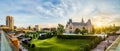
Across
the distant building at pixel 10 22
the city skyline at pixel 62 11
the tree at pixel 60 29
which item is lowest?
the tree at pixel 60 29

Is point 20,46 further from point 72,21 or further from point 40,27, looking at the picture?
point 72,21

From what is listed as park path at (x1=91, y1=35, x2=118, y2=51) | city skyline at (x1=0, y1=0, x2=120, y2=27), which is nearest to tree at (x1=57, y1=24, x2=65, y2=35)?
city skyline at (x1=0, y1=0, x2=120, y2=27)

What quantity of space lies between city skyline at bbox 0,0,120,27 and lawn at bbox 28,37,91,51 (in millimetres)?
190

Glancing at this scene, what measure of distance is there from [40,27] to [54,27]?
0.16 meters

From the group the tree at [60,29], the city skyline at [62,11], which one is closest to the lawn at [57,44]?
the tree at [60,29]

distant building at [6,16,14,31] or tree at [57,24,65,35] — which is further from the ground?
distant building at [6,16,14,31]

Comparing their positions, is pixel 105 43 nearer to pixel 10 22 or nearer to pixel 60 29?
pixel 60 29

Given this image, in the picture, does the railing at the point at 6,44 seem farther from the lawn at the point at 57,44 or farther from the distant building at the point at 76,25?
the distant building at the point at 76,25

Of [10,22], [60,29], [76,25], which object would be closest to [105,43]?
[76,25]

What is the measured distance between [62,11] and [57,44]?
1.21 ft

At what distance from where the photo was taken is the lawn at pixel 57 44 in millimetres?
4539

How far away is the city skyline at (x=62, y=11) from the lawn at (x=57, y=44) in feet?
0.62

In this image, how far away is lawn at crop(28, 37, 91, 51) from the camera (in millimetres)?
4539

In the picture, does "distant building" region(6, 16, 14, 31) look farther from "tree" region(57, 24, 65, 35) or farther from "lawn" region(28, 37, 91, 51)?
"tree" region(57, 24, 65, 35)
